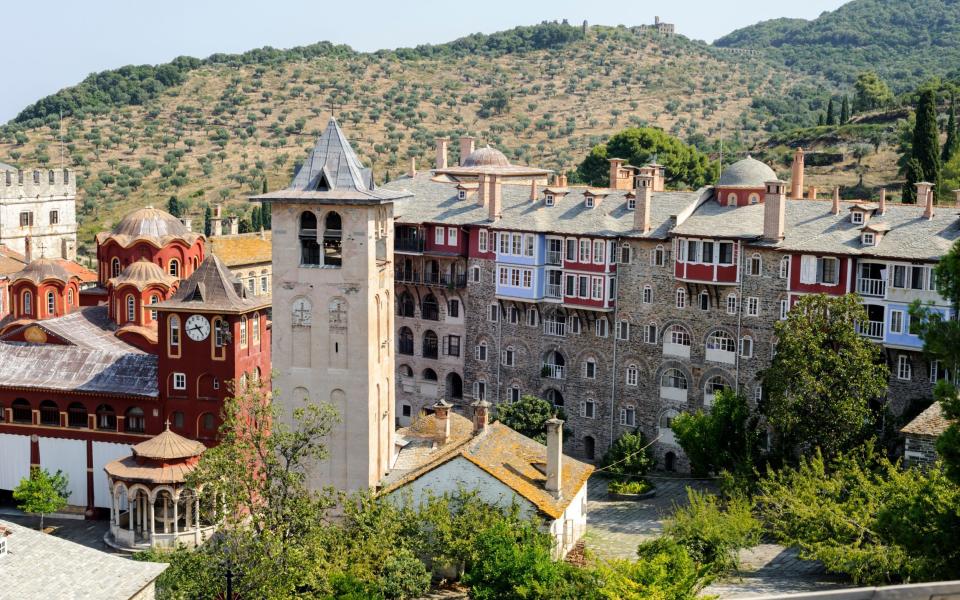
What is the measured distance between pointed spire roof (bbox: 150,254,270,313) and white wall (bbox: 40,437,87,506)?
7.40 metres

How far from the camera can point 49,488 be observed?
53.2 m

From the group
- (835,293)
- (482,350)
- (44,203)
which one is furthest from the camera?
(44,203)

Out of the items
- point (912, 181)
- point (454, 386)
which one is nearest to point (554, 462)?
point (454, 386)

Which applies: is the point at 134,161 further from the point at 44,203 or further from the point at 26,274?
the point at 26,274

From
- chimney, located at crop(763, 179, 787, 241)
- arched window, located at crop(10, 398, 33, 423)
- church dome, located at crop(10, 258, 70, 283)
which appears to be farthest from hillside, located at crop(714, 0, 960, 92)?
arched window, located at crop(10, 398, 33, 423)

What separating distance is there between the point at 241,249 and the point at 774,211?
38.6 metres

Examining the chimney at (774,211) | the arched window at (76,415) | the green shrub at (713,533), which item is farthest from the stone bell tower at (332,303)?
the chimney at (774,211)

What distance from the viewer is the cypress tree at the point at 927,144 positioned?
74.8m

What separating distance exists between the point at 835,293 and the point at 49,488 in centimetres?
3589

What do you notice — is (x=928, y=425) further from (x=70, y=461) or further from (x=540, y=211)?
(x=70, y=461)

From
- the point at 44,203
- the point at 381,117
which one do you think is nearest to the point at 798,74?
the point at 381,117

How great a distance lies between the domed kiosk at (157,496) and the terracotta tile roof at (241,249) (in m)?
30.3

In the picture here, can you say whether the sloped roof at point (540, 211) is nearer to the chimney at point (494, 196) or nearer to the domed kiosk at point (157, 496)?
the chimney at point (494, 196)

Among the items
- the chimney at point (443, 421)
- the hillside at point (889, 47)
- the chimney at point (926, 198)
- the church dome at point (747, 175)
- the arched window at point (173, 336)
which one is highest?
the hillside at point (889, 47)
